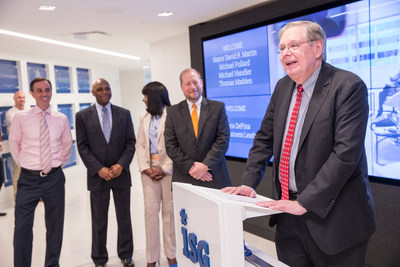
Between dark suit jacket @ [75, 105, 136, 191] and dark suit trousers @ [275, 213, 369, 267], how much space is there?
6.80ft

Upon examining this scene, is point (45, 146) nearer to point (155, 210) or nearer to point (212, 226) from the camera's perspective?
point (155, 210)

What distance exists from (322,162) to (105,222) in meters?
2.53

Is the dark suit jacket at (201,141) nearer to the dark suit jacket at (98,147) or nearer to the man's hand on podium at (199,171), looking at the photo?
the man's hand on podium at (199,171)

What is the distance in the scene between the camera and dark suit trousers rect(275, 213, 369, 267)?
5.05 feet

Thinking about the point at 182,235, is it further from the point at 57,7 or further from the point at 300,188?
the point at 57,7

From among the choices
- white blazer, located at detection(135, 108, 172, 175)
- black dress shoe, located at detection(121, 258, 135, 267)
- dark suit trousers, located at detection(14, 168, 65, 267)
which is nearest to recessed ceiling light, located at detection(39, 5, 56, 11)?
white blazer, located at detection(135, 108, 172, 175)

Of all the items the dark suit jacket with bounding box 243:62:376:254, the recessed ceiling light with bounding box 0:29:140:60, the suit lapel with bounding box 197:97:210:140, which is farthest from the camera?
the recessed ceiling light with bounding box 0:29:140:60

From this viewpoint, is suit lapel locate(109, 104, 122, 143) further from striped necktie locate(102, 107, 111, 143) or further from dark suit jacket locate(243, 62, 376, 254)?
dark suit jacket locate(243, 62, 376, 254)

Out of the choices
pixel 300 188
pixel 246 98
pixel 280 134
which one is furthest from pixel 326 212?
pixel 246 98

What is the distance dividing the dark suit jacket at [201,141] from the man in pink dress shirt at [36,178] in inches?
42.0

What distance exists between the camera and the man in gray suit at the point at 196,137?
299 cm

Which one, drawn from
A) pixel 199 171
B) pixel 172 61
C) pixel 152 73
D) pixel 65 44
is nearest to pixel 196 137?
pixel 199 171

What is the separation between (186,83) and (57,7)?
6.77 ft

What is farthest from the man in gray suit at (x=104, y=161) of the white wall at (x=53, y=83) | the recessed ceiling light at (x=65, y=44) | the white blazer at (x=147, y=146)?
the white wall at (x=53, y=83)
